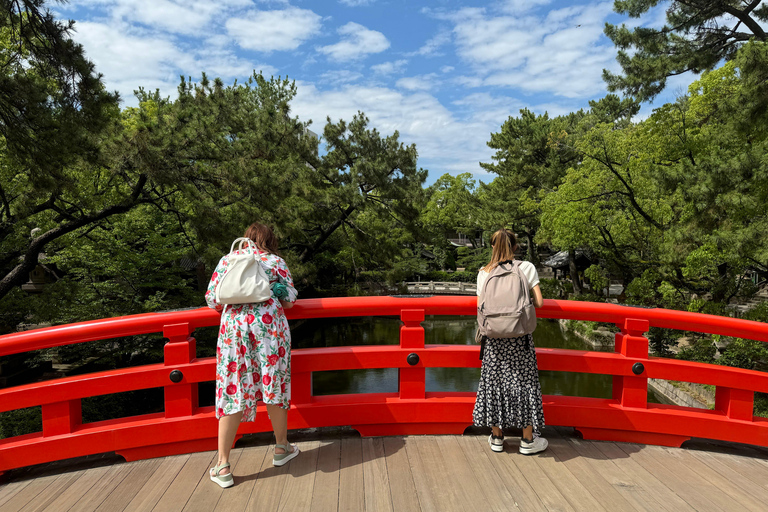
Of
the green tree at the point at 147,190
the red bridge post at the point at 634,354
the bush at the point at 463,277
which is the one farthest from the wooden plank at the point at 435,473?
the bush at the point at 463,277

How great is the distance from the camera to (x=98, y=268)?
10617mm

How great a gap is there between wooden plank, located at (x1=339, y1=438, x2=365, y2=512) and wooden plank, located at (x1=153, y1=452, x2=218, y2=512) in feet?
2.16

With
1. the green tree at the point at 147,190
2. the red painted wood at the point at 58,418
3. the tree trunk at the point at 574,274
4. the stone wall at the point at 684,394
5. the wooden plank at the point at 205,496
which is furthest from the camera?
the tree trunk at the point at 574,274

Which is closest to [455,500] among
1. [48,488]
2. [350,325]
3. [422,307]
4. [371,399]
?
[371,399]

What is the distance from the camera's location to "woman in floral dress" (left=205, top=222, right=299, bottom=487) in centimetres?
225

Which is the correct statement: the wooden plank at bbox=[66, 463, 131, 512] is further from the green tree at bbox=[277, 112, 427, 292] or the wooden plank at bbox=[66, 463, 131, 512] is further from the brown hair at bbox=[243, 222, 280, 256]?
the green tree at bbox=[277, 112, 427, 292]

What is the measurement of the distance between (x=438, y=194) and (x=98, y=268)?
3138 centimetres

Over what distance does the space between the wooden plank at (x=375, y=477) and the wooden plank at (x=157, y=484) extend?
3.15 feet

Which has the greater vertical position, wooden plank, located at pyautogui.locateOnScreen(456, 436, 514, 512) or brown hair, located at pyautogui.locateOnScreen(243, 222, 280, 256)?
brown hair, located at pyautogui.locateOnScreen(243, 222, 280, 256)

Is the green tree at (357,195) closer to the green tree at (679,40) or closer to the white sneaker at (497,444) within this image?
the green tree at (679,40)

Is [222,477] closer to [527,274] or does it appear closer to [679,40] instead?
[527,274]

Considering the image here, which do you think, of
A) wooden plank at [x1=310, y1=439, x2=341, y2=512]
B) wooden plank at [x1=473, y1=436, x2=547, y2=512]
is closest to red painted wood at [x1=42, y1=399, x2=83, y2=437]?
wooden plank at [x1=310, y1=439, x2=341, y2=512]

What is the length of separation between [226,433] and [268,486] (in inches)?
12.8

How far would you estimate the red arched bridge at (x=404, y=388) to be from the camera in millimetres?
2455
